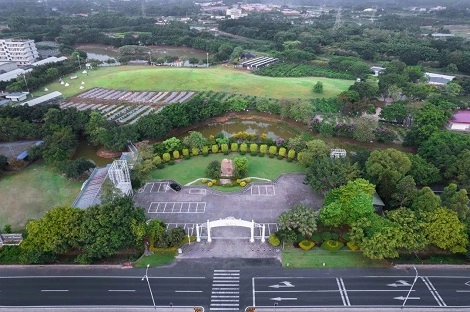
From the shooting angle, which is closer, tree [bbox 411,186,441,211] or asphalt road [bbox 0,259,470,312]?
asphalt road [bbox 0,259,470,312]

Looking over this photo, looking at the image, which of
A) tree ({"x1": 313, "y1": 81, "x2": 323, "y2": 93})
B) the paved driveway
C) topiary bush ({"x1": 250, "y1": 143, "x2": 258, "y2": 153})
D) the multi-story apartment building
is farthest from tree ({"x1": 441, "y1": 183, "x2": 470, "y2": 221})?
the multi-story apartment building

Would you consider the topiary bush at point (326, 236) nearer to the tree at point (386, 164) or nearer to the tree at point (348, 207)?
the tree at point (348, 207)

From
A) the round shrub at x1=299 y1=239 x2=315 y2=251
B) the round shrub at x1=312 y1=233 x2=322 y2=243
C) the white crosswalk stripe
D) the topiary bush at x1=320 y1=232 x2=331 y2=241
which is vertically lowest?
the white crosswalk stripe

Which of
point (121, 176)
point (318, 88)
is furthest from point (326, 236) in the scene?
point (318, 88)

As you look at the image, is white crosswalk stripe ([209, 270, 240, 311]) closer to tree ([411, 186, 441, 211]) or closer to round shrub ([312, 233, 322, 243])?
round shrub ([312, 233, 322, 243])

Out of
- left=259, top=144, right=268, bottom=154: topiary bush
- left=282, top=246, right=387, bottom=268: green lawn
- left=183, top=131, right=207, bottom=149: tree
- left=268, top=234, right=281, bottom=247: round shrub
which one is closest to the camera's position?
left=282, top=246, right=387, bottom=268: green lawn

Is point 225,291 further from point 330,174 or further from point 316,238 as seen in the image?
point 330,174
